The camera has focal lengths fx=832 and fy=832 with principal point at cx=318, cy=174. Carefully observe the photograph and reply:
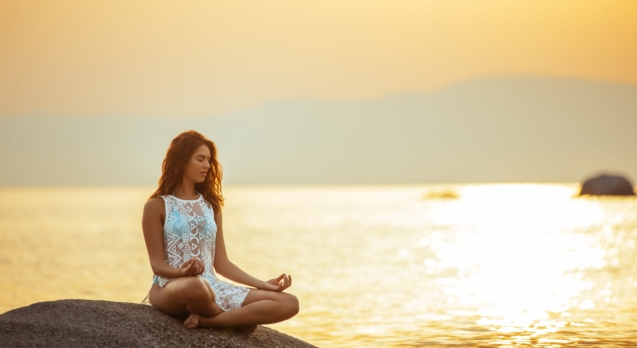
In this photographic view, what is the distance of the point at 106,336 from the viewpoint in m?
6.99

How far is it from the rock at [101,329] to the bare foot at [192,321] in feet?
0.13

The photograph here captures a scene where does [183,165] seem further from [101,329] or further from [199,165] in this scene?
[101,329]

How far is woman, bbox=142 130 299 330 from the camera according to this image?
7.25 metres

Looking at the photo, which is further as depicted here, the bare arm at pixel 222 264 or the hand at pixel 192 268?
the bare arm at pixel 222 264

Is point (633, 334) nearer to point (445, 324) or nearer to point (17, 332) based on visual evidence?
point (445, 324)

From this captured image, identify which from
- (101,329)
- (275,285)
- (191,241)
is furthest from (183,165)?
(101,329)

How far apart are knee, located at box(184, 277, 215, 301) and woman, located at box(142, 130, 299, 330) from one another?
99 millimetres

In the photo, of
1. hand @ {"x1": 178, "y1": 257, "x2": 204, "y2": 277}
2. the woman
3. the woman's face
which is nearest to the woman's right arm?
the woman

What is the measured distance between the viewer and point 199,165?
290 inches

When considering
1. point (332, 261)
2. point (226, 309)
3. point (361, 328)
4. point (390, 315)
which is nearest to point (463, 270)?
point (332, 261)

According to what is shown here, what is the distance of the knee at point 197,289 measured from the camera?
272 inches

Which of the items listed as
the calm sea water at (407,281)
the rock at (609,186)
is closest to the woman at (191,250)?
the calm sea water at (407,281)

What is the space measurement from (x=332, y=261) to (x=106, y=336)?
69.3 feet

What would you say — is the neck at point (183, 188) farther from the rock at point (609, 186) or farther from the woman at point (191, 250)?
the rock at point (609, 186)
